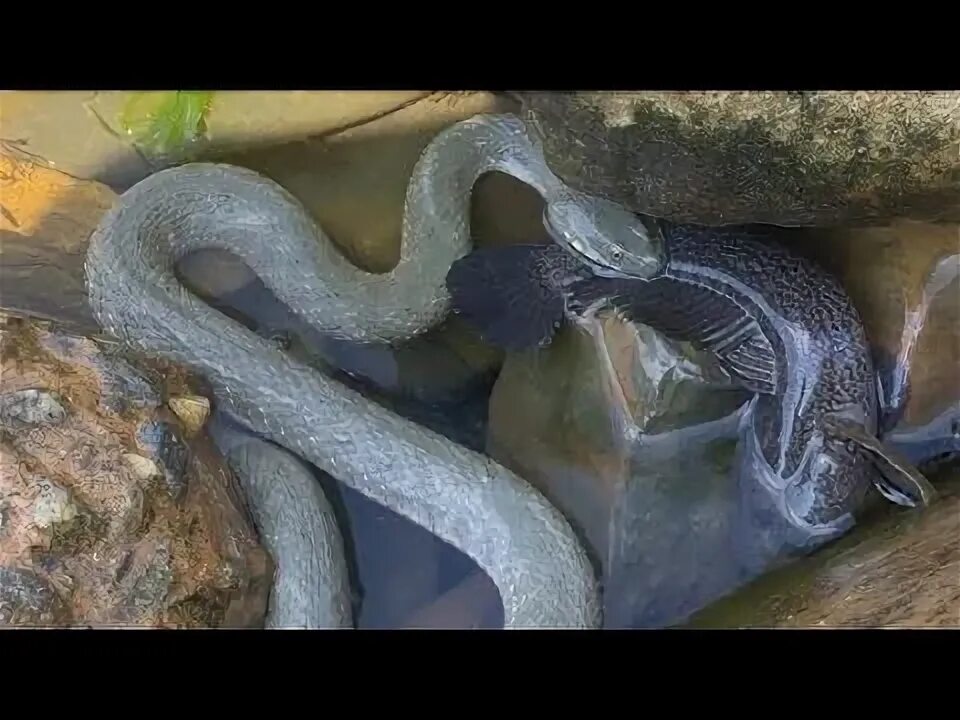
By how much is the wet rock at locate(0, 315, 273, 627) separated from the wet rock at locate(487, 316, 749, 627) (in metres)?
0.32

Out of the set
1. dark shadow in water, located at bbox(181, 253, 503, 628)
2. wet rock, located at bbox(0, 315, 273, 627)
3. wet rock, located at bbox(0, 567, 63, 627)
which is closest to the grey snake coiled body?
dark shadow in water, located at bbox(181, 253, 503, 628)

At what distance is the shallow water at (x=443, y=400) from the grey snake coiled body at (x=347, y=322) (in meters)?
0.02

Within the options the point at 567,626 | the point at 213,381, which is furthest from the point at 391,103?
the point at 567,626

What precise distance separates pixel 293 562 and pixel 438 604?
0.52 feet

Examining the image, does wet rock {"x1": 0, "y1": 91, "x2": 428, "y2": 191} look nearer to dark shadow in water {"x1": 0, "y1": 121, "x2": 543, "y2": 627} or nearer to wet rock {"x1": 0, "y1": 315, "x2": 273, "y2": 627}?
dark shadow in water {"x1": 0, "y1": 121, "x2": 543, "y2": 627}

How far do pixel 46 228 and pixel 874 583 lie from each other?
98 centimetres

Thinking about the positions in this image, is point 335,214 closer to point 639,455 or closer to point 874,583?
point 639,455

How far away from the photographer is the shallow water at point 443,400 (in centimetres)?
99

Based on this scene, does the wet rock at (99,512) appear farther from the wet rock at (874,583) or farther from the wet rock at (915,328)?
the wet rock at (915,328)

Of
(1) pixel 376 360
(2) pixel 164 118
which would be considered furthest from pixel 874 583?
(2) pixel 164 118

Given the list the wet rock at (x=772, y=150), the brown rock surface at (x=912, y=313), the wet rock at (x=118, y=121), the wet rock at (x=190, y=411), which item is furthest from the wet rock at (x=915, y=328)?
the wet rock at (x=190, y=411)

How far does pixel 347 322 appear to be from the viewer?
1.07 m

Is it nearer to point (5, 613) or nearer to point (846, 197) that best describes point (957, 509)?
point (846, 197)

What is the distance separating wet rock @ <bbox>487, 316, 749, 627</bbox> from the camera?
1.00 meters
